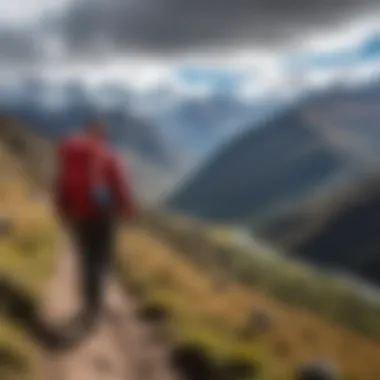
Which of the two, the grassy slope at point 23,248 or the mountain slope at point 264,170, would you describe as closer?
the grassy slope at point 23,248

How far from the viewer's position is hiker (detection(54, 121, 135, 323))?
1.55m

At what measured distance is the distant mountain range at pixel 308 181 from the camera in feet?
5.31

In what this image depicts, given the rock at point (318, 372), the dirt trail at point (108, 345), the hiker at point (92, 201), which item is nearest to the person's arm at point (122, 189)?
the hiker at point (92, 201)

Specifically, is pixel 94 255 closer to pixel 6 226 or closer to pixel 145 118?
pixel 6 226

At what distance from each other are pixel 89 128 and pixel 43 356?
43cm

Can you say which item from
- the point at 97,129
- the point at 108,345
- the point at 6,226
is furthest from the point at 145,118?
the point at 108,345

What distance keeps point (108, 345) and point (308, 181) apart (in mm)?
498

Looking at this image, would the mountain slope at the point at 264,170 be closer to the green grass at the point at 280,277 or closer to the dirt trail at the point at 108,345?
the green grass at the point at 280,277

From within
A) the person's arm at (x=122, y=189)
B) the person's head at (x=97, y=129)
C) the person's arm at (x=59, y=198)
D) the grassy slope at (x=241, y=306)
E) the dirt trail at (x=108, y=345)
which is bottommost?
the dirt trail at (x=108, y=345)

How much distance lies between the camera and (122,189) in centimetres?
157

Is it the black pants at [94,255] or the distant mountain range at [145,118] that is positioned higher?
the distant mountain range at [145,118]

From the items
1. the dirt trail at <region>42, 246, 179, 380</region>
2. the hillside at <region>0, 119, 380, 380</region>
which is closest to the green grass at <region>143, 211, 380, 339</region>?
the hillside at <region>0, 119, 380, 380</region>

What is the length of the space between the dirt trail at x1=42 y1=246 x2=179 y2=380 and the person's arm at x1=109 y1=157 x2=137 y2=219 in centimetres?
13

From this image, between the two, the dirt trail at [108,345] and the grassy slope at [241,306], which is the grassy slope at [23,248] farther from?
the grassy slope at [241,306]
